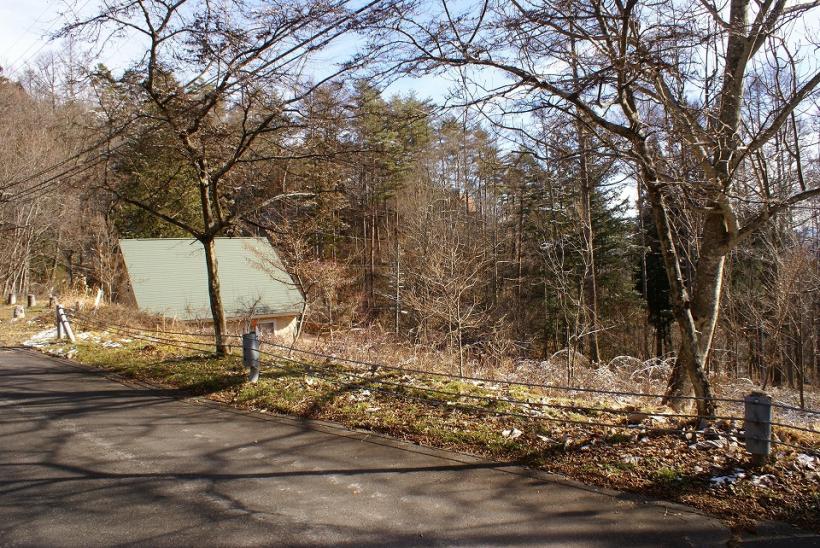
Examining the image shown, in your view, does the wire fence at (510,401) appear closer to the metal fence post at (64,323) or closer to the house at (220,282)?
the metal fence post at (64,323)

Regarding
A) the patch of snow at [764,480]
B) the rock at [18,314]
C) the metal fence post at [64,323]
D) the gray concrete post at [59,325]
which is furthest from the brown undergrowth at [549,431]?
the rock at [18,314]

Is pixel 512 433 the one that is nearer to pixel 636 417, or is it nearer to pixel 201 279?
pixel 636 417

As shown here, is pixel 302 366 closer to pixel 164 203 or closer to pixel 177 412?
pixel 177 412

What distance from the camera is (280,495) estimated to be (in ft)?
15.6

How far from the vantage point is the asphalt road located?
4.07 metres

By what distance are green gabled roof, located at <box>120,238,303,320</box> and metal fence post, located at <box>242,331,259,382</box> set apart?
1351cm

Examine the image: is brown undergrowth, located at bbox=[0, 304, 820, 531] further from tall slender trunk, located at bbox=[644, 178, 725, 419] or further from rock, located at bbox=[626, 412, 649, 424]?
tall slender trunk, located at bbox=[644, 178, 725, 419]

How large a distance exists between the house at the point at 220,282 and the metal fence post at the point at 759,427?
60.9ft

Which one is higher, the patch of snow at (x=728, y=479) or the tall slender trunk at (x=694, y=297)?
the tall slender trunk at (x=694, y=297)

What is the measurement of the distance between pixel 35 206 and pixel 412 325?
19.5m

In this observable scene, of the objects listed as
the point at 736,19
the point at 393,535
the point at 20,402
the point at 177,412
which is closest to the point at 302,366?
the point at 177,412

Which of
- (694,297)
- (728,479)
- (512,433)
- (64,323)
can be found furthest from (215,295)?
(728,479)

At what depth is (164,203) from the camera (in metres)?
29.2

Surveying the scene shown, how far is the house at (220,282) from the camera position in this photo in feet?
73.3
